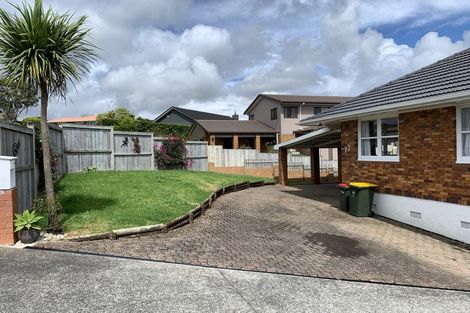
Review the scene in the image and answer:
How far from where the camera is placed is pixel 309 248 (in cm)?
802

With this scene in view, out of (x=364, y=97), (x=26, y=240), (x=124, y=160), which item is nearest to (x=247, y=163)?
(x=124, y=160)

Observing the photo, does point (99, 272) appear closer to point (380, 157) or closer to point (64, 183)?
point (64, 183)

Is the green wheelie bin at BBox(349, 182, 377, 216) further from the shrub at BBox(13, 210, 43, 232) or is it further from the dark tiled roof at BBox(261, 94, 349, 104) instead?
the dark tiled roof at BBox(261, 94, 349, 104)

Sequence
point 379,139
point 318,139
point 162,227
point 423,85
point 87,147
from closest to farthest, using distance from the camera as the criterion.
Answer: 1. point 162,227
2. point 423,85
3. point 379,139
4. point 87,147
5. point 318,139

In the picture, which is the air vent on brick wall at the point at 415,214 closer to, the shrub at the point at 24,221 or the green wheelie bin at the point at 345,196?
the green wheelie bin at the point at 345,196

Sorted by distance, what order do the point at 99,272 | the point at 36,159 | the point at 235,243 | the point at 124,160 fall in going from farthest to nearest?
the point at 124,160, the point at 36,159, the point at 235,243, the point at 99,272

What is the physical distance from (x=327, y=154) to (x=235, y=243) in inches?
1156

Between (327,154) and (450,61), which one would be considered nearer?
(450,61)

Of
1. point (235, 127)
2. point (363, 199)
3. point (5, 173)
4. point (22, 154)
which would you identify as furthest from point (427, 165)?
point (235, 127)

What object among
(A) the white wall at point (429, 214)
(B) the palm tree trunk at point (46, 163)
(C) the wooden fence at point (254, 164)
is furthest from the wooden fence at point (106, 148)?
(A) the white wall at point (429, 214)

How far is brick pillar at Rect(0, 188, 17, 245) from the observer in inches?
273

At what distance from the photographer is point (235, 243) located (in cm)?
815

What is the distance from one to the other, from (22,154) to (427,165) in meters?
10.1

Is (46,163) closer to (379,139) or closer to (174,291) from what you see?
(174,291)
